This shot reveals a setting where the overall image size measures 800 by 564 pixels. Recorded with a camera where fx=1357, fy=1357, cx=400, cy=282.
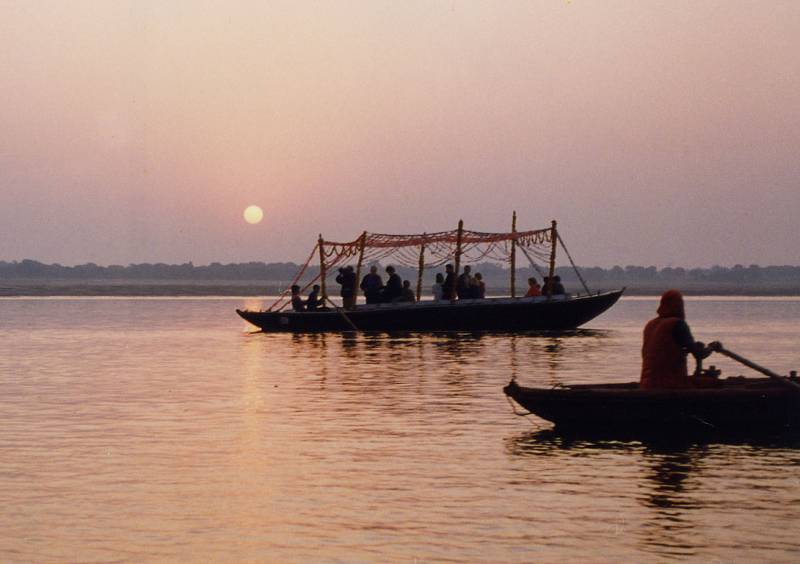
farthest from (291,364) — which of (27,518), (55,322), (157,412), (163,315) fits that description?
(163,315)

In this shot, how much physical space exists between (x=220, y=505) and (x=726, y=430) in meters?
7.19

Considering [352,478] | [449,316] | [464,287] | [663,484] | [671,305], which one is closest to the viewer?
[663,484]

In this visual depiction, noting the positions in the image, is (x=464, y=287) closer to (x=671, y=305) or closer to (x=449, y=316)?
(x=449, y=316)

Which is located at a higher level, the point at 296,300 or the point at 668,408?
the point at 296,300

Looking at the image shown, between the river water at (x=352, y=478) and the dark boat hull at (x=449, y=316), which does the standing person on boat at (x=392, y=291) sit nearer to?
the dark boat hull at (x=449, y=316)

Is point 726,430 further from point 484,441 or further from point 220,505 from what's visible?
point 220,505

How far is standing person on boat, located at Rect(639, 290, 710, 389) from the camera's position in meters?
15.9

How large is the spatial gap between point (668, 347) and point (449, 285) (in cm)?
2818

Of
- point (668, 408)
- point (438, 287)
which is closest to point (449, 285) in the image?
point (438, 287)

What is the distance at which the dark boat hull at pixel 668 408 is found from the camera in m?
16.3

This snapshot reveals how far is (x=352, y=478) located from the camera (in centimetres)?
1359

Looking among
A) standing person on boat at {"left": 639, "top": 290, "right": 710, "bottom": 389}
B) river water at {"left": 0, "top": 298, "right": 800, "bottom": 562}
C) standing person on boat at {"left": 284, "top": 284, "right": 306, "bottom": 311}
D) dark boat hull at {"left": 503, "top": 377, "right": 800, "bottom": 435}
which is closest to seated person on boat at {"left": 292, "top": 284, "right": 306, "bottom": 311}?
standing person on boat at {"left": 284, "top": 284, "right": 306, "bottom": 311}

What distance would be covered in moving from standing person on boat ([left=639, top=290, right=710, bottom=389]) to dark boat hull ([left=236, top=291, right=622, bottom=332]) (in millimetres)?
26022

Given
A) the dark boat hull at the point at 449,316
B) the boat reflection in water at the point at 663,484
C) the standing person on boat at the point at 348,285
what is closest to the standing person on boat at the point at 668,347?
the boat reflection in water at the point at 663,484
